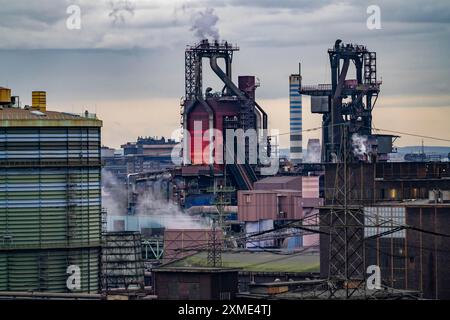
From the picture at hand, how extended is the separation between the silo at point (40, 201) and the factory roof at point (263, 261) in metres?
11.6

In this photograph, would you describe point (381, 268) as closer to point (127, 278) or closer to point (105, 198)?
point (127, 278)

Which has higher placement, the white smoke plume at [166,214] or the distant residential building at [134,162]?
the distant residential building at [134,162]

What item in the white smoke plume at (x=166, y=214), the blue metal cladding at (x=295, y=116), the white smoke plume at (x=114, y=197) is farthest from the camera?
the blue metal cladding at (x=295, y=116)

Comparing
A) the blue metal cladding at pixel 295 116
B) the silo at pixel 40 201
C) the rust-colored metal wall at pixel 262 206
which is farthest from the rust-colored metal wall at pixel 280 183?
the silo at pixel 40 201

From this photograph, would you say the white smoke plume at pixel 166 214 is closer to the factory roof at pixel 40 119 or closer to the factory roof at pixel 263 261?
the factory roof at pixel 263 261

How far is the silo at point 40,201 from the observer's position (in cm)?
4928

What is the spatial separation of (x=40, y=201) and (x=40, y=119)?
3495 millimetres

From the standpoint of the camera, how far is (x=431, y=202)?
59.2 m

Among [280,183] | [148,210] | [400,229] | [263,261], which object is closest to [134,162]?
[148,210]

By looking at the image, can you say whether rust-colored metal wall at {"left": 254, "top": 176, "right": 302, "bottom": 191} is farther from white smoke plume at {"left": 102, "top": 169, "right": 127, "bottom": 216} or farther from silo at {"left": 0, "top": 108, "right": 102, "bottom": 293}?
silo at {"left": 0, "top": 108, "right": 102, "bottom": 293}

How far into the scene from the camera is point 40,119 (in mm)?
49406

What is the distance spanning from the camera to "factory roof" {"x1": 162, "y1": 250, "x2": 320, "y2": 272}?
65.2 m

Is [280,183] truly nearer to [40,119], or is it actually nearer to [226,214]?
[226,214]
